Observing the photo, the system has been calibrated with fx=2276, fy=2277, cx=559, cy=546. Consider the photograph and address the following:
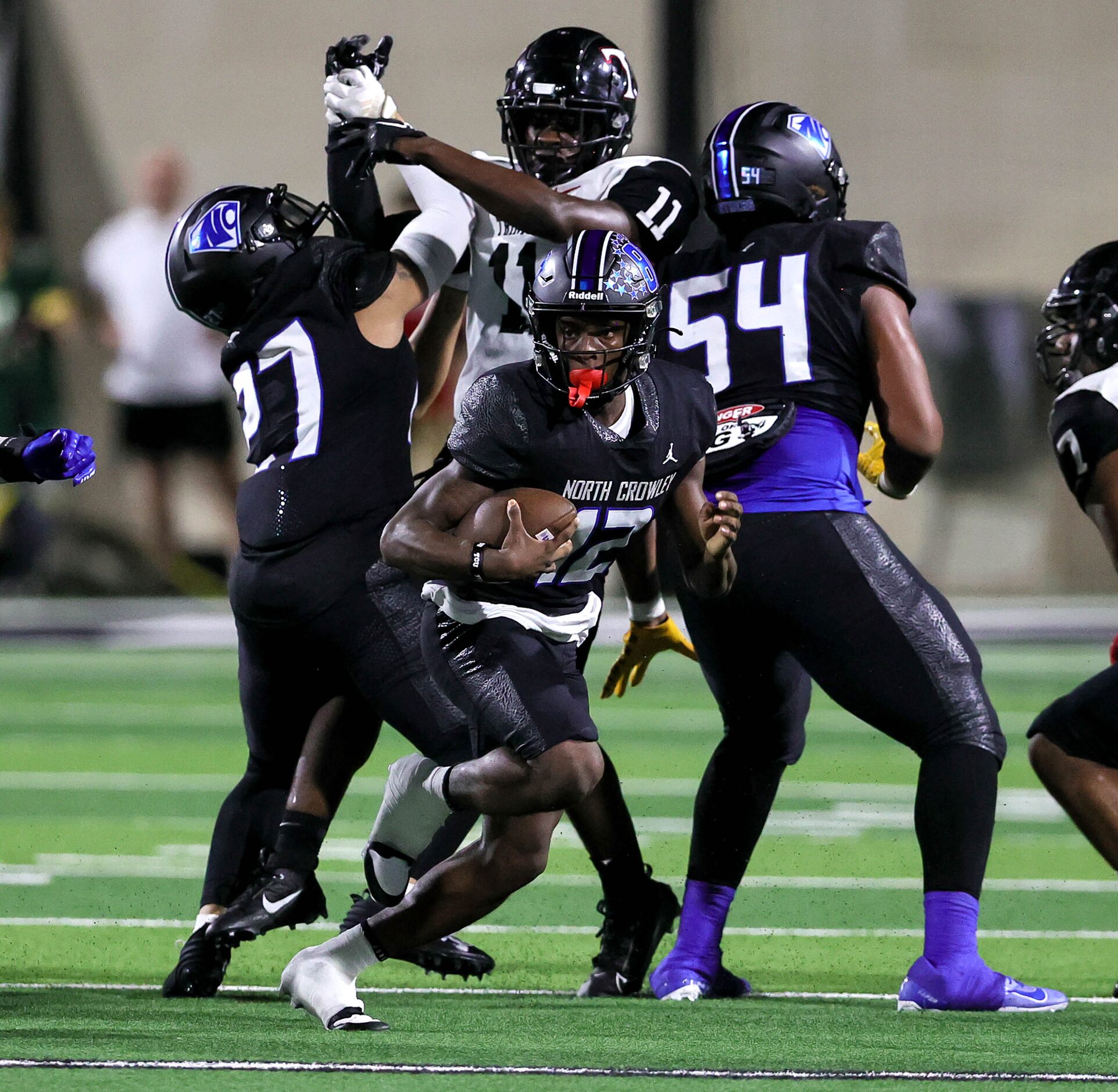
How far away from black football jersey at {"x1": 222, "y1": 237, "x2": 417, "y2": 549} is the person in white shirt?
337 inches

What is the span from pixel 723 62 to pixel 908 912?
9.94 metres

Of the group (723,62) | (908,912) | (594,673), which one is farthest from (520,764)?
(723,62)

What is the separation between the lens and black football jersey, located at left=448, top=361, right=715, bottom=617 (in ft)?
13.1

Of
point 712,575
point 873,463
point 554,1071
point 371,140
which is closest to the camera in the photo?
point 554,1071

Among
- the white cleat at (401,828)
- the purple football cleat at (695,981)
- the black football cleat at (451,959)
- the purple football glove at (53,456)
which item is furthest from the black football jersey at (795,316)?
the purple football glove at (53,456)

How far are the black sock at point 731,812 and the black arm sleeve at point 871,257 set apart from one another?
98 centimetres

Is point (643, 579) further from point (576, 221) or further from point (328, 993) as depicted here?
point (328, 993)

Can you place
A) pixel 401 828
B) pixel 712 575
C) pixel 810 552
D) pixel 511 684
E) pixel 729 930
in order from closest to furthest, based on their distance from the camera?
pixel 511 684 → pixel 712 575 → pixel 401 828 → pixel 810 552 → pixel 729 930

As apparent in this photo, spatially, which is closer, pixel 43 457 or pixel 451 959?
pixel 43 457

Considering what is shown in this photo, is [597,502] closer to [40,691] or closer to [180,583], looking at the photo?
[40,691]

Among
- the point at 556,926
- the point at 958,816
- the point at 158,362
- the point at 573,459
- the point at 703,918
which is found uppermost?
the point at 573,459

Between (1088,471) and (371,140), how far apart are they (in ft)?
5.23

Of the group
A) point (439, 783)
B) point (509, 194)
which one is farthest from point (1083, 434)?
point (439, 783)

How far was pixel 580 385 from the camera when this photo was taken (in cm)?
402
